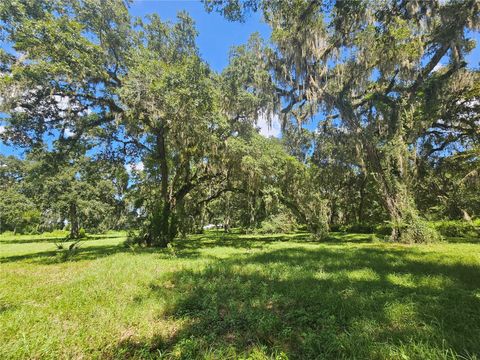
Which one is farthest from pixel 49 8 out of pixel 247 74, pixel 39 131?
pixel 247 74

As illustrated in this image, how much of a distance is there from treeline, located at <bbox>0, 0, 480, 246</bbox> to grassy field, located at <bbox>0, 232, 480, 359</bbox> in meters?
7.27

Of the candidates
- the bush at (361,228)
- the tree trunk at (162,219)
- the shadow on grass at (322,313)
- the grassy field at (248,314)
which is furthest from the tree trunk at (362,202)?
the shadow on grass at (322,313)

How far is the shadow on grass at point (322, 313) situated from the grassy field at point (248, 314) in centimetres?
2

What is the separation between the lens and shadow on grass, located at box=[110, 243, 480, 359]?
9.49ft

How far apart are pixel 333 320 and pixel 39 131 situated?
12946mm

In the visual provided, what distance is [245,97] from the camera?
14820 mm

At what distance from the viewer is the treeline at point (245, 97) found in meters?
10.8

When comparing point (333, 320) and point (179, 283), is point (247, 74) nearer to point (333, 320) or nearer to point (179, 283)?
point (179, 283)

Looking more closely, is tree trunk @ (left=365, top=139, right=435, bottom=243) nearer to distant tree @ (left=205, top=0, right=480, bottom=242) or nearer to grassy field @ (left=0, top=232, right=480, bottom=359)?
distant tree @ (left=205, top=0, right=480, bottom=242)

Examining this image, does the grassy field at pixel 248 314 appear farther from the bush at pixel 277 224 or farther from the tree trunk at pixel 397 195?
the bush at pixel 277 224

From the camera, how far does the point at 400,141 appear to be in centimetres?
1412

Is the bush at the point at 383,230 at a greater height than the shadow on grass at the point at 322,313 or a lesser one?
greater

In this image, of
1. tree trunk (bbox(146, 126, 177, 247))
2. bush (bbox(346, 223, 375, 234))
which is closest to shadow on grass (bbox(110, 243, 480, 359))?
tree trunk (bbox(146, 126, 177, 247))

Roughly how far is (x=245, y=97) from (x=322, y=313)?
12.7 meters
